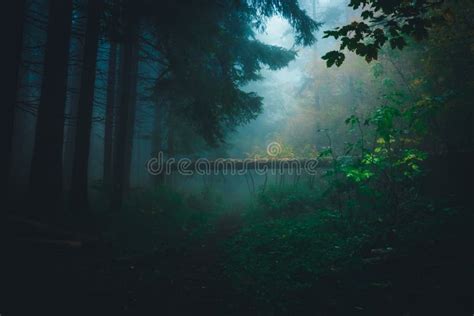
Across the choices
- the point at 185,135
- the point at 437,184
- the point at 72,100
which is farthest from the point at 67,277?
the point at 72,100

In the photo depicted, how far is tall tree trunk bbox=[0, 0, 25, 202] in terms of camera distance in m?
5.53

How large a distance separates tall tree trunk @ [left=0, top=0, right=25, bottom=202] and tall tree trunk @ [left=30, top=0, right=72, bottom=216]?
4.12 feet

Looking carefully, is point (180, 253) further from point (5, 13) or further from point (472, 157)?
point (472, 157)

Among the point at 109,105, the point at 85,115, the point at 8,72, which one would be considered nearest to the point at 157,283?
the point at 8,72

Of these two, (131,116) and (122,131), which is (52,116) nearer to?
(122,131)

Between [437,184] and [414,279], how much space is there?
614cm

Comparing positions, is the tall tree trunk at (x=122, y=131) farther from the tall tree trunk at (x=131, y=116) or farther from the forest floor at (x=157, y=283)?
the forest floor at (x=157, y=283)

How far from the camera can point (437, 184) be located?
358 inches

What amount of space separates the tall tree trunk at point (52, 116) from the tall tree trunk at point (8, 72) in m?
1.26

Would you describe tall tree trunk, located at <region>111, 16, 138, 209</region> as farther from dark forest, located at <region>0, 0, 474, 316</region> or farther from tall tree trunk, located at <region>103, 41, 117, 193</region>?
tall tree trunk, located at <region>103, 41, 117, 193</region>

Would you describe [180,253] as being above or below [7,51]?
below

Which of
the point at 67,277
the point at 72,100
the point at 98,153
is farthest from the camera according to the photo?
the point at 98,153

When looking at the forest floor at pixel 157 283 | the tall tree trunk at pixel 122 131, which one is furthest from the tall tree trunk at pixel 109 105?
the forest floor at pixel 157 283

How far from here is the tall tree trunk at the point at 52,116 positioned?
6.89 metres
